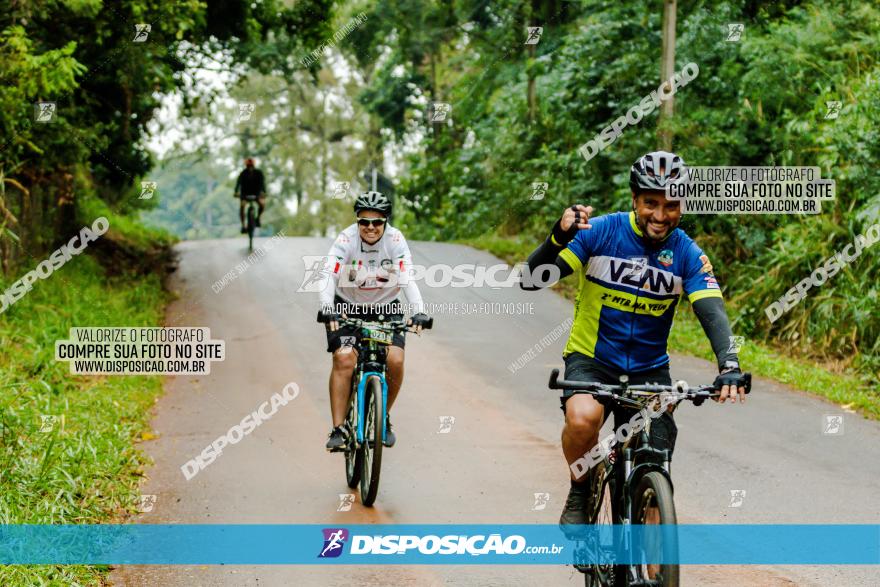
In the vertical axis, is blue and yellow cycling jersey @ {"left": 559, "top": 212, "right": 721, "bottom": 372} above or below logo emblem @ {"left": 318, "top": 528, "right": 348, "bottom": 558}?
above

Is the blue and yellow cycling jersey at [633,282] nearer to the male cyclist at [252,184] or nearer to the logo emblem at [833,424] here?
the logo emblem at [833,424]

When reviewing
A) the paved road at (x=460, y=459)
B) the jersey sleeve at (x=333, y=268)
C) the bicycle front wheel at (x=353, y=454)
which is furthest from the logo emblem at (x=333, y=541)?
the jersey sleeve at (x=333, y=268)

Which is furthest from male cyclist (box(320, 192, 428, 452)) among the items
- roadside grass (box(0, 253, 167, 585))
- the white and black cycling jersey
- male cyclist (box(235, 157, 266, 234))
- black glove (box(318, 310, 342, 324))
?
male cyclist (box(235, 157, 266, 234))

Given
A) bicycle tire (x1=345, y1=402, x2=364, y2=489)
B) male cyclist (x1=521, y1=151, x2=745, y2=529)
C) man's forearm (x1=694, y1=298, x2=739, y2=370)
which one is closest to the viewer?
man's forearm (x1=694, y1=298, x2=739, y2=370)

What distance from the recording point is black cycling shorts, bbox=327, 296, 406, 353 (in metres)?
7.27

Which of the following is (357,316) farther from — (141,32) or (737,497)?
(141,32)

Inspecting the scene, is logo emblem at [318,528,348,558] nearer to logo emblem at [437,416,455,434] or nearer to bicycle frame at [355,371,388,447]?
bicycle frame at [355,371,388,447]

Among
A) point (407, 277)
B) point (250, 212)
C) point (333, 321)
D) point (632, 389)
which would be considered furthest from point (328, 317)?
point (250, 212)

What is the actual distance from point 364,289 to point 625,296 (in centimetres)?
309

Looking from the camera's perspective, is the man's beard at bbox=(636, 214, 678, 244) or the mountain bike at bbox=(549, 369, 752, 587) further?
the man's beard at bbox=(636, 214, 678, 244)

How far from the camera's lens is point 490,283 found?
1845 cm

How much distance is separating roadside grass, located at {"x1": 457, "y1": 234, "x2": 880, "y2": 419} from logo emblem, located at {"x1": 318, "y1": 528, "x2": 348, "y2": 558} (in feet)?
21.5

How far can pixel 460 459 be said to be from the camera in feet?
27.2

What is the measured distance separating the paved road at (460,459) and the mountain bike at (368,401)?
277mm
